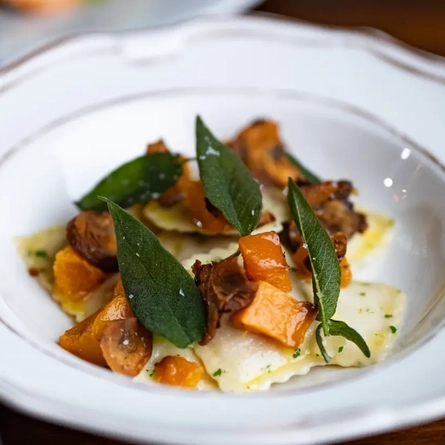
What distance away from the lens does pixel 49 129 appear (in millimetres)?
3732

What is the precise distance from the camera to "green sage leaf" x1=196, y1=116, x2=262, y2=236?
2885 millimetres

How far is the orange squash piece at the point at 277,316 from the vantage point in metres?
2.58

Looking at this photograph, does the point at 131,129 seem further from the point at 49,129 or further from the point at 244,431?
the point at 244,431

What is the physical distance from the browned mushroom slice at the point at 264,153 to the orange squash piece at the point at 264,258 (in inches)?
38.6

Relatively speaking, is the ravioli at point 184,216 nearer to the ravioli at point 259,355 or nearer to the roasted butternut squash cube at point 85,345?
the ravioli at point 259,355

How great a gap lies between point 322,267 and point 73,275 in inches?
45.3

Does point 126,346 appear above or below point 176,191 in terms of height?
below

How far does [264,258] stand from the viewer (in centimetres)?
265

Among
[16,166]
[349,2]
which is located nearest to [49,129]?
[16,166]

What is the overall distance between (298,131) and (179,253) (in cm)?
124

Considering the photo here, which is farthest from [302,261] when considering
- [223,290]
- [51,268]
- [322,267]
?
[51,268]

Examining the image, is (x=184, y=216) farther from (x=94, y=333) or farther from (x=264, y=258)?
(x=94, y=333)

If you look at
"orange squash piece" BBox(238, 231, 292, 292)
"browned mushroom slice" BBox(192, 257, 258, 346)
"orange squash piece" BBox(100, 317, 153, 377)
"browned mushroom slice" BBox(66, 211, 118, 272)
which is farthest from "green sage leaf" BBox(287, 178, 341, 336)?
"browned mushroom slice" BBox(66, 211, 118, 272)

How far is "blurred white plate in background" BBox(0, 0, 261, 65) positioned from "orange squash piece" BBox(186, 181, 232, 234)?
193 cm
